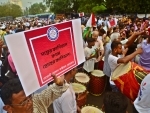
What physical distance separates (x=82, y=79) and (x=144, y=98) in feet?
8.32

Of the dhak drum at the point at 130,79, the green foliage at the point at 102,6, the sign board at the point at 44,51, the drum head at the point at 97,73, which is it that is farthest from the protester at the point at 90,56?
the green foliage at the point at 102,6

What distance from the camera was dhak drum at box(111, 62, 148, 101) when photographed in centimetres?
267

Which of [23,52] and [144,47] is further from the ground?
[23,52]

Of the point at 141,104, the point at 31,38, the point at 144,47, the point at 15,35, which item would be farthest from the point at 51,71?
the point at 144,47

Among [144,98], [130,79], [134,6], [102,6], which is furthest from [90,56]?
[102,6]

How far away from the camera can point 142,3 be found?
1289 inches

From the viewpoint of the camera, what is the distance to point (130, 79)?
8.97 feet

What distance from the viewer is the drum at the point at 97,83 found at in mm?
5168

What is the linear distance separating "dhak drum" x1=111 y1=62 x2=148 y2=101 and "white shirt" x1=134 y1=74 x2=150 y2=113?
0.25m

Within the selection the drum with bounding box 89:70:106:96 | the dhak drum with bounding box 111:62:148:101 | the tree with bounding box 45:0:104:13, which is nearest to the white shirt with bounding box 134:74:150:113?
the dhak drum with bounding box 111:62:148:101

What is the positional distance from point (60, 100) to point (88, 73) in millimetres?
3002

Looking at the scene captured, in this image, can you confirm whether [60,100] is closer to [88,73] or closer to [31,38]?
[31,38]

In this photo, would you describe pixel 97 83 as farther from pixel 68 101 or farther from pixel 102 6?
pixel 102 6

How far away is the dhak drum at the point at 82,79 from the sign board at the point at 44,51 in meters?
2.63
